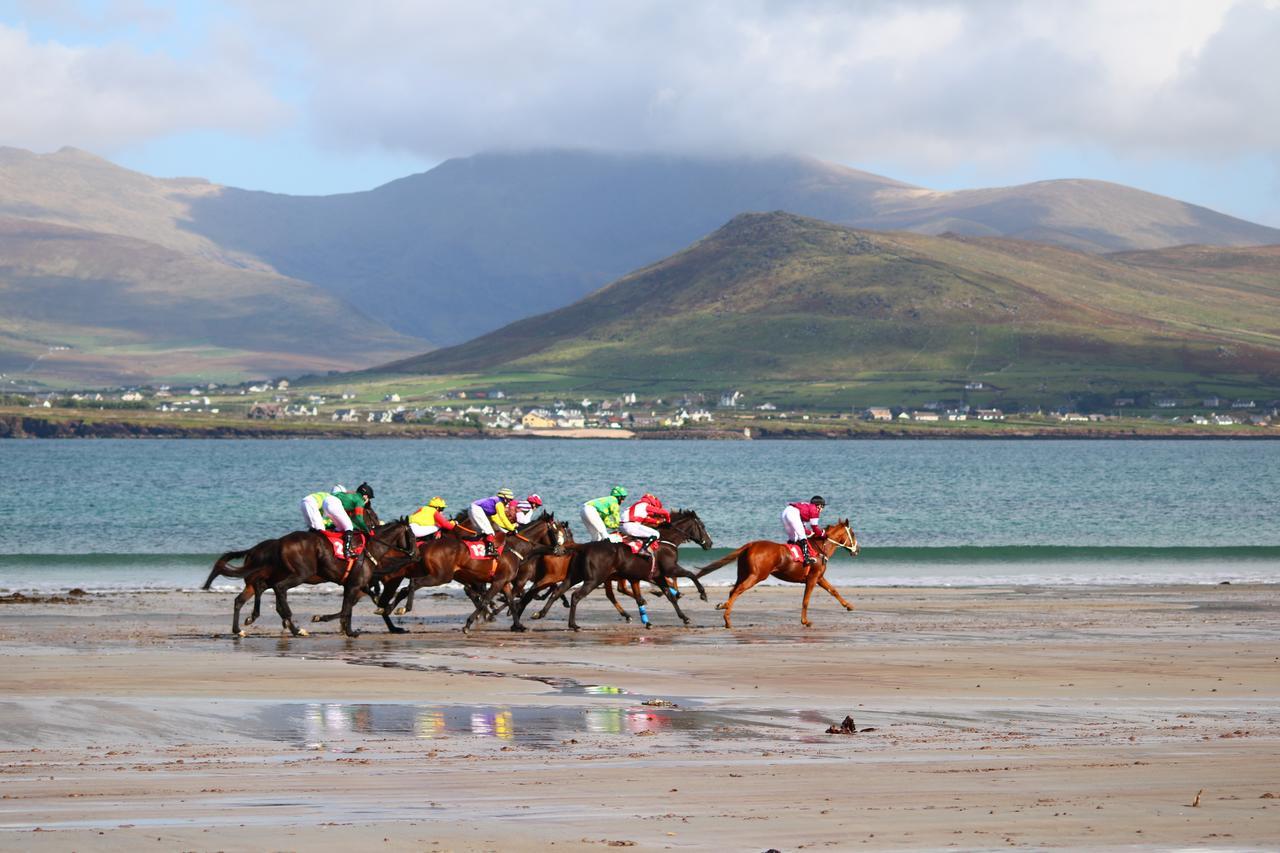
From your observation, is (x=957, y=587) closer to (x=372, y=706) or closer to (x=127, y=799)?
(x=372, y=706)

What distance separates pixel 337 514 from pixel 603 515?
5310mm

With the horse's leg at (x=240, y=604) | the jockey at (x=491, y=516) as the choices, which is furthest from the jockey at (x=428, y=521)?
the horse's leg at (x=240, y=604)

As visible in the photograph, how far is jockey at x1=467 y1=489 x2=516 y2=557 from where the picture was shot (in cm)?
2836

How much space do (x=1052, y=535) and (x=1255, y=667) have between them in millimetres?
41171

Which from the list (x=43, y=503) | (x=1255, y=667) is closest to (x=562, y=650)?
(x=1255, y=667)

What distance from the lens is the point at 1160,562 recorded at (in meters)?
49.6

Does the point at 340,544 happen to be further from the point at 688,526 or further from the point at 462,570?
the point at 688,526

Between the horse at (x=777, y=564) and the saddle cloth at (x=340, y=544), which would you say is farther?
the horse at (x=777, y=564)

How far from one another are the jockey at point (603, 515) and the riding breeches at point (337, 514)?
461cm

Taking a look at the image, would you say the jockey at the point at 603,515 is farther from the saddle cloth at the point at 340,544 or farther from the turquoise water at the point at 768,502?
the turquoise water at the point at 768,502

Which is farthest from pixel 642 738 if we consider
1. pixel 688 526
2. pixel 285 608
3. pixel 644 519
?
pixel 688 526

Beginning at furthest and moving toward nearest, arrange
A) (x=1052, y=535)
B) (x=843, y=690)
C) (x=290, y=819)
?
(x=1052, y=535)
(x=843, y=690)
(x=290, y=819)

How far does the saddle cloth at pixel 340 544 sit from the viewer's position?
90.0ft

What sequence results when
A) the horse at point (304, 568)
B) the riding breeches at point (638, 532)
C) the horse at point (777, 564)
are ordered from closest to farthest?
1. the horse at point (304, 568)
2. the riding breeches at point (638, 532)
3. the horse at point (777, 564)
